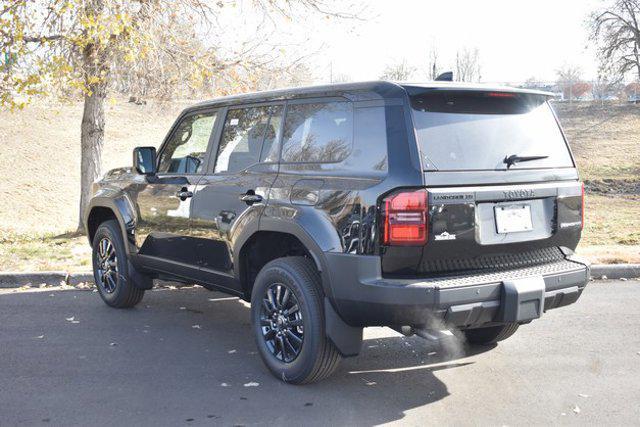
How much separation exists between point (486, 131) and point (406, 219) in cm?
86

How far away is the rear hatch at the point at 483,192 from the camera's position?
3.98m

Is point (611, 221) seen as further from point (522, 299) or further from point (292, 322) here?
point (292, 322)

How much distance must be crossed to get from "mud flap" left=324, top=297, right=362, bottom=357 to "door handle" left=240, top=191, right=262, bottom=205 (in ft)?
3.07

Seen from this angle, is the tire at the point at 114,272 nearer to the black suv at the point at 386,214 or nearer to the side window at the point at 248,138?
the black suv at the point at 386,214

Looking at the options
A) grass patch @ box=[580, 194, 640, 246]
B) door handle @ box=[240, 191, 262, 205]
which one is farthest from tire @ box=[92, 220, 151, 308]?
grass patch @ box=[580, 194, 640, 246]

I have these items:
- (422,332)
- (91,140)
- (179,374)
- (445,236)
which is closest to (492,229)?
(445,236)

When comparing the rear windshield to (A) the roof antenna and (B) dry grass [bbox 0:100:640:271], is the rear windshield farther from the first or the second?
(B) dry grass [bbox 0:100:640:271]

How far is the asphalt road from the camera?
162 inches

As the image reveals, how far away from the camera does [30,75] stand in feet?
37.0

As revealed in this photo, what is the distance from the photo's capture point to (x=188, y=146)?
600 cm

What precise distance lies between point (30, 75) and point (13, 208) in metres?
7.83

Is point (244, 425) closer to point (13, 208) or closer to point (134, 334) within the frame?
point (134, 334)

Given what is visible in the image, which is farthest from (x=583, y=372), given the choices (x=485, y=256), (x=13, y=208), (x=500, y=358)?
(x=13, y=208)

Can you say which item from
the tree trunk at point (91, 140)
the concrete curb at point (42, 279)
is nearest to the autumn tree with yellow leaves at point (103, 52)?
the tree trunk at point (91, 140)
